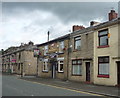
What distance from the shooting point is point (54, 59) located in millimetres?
27297

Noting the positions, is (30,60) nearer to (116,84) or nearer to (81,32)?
(81,32)

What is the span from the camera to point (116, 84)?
16.9 m

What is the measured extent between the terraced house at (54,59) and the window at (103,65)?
6.12 metres

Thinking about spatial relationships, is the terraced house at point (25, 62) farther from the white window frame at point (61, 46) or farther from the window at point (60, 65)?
the white window frame at point (61, 46)

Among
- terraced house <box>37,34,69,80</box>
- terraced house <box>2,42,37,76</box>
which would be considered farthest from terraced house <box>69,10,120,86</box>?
terraced house <box>2,42,37,76</box>

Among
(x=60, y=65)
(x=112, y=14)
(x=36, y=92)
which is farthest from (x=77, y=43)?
(x=36, y=92)

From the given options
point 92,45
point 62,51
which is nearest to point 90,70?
point 92,45

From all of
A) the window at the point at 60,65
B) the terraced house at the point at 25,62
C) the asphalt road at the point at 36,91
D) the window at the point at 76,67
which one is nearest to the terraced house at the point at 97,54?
A: the window at the point at 76,67

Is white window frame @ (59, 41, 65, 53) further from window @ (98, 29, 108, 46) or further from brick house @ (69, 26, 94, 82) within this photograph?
window @ (98, 29, 108, 46)

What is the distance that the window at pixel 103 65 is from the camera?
18328 millimetres

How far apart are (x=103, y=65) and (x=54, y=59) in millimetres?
9978

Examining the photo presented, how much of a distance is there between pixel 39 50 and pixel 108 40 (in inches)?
649

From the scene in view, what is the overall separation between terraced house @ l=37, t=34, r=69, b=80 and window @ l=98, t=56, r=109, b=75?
6.12 m

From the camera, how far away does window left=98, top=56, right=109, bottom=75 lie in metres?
18.3
